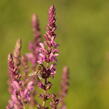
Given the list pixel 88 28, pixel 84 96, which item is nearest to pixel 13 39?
pixel 88 28

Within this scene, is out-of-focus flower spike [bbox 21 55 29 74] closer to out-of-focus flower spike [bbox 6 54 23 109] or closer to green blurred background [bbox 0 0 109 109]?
out-of-focus flower spike [bbox 6 54 23 109]

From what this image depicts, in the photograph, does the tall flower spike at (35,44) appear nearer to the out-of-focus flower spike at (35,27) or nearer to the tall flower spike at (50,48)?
the out-of-focus flower spike at (35,27)

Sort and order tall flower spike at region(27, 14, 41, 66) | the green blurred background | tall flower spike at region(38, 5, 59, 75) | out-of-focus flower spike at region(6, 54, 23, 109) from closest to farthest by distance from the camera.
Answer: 1. out-of-focus flower spike at region(6, 54, 23, 109)
2. tall flower spike at region(38, 5, 59, 75)
3. tall flower spike at region(27, 14, 41, 66)
4. the green blurred background

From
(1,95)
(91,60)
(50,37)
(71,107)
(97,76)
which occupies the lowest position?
(50,37)

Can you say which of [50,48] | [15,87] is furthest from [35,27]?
[15,87]

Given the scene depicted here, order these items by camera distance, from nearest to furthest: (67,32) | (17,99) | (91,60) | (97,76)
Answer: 1. (17,99)
2. (97,76)
3. (91,60)
4. (67,32)

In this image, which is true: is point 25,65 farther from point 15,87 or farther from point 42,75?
point 15,87

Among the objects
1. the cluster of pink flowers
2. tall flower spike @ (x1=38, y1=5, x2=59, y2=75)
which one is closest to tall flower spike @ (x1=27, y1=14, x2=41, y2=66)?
the cluster of pink flowers

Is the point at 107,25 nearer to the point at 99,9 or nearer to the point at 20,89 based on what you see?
the point at 99,9
